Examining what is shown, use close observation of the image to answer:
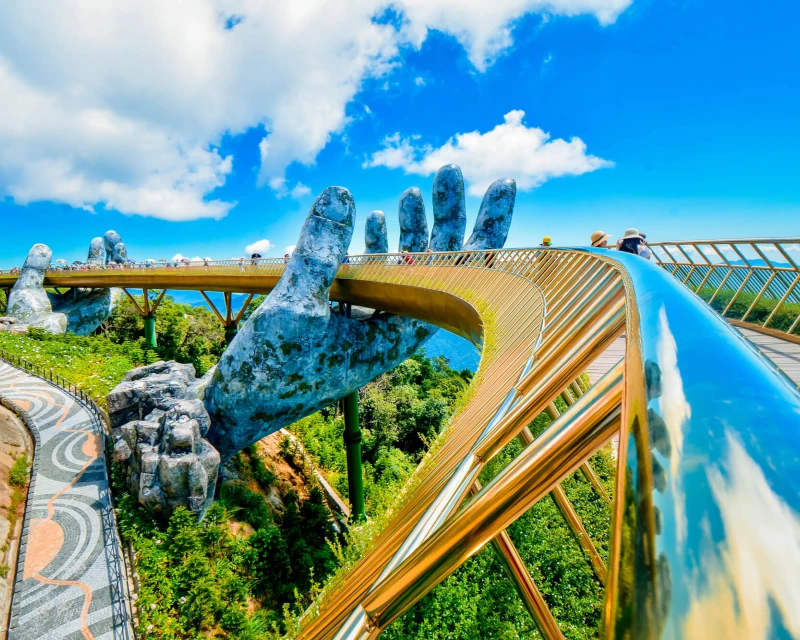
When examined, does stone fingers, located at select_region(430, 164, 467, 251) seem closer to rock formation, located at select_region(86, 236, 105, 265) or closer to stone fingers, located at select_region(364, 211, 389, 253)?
stone fingers, located at select_region(364, 211, 389, 253)

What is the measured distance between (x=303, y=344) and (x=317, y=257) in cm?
251

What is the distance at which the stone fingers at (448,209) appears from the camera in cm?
1327

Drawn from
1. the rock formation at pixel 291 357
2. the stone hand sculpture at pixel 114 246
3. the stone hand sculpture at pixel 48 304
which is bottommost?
the rock formation at pixel 291 357

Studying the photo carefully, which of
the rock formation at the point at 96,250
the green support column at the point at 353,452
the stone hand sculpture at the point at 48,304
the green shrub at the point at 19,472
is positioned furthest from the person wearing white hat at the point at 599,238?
the rock formation at the point at 96,250

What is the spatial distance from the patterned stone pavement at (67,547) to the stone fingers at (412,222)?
1104 centimetres

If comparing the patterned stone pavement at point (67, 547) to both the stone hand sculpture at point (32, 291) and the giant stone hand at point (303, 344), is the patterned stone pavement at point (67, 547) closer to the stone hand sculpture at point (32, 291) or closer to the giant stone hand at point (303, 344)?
the giant stone hand at point (303, 344)

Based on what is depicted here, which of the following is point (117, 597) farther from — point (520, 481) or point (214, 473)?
point (520, 481)

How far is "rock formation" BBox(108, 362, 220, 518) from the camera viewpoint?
8.30m

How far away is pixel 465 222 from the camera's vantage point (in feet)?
45.0

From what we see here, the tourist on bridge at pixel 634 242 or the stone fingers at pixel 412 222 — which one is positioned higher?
the stone fingers at pixel 412 222

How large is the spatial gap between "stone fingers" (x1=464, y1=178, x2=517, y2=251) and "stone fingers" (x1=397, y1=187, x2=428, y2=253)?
1.95 m

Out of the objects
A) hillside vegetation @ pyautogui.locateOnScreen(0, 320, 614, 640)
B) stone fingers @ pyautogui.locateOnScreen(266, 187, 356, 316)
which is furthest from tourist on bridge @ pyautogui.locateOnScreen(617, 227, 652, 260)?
stone fingers @ pyautogui.locateOnScreen(266, 187, 356, 316)

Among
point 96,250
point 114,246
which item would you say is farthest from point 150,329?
point 96,250

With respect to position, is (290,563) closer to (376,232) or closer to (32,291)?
(376,232)
